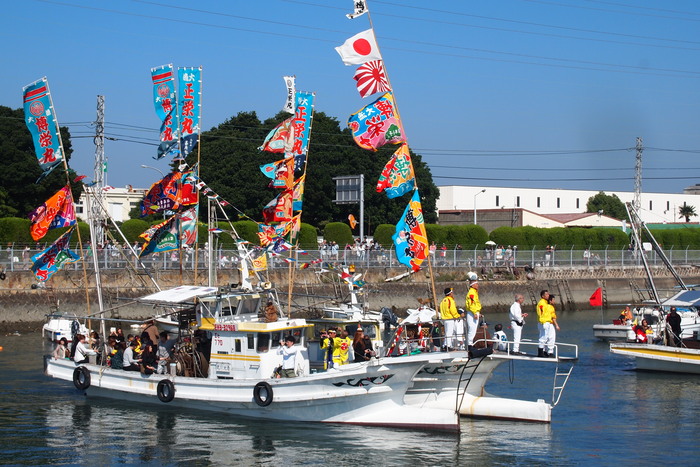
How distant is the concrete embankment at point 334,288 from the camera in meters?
53.3

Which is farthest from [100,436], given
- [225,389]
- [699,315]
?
[699,315]

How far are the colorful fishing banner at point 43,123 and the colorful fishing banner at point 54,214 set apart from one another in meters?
0.99

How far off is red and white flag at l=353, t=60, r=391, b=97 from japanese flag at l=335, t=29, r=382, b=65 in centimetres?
19

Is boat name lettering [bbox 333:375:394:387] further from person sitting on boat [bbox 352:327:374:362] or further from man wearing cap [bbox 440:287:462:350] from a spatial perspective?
man wearing cap [bbox 440:287:462:350]

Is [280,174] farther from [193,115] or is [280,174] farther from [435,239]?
[435,239]

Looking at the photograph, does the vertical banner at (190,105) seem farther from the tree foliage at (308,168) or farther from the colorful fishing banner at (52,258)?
the tree foliage at (308,168)

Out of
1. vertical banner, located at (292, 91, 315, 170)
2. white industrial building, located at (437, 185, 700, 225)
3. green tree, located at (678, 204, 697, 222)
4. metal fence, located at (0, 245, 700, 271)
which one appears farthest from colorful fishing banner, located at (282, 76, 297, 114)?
green tree, located at (678, 204, 697, 222)

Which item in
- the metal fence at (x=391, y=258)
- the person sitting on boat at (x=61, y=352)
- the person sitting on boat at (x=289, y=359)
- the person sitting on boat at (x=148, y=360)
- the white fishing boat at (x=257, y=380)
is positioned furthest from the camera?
the metal fence at (x=391, y=258)

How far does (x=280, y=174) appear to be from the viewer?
33.4 meters

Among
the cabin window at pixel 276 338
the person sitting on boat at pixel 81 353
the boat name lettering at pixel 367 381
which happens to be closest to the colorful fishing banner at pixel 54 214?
the person sitting on boat at pixel 81 353

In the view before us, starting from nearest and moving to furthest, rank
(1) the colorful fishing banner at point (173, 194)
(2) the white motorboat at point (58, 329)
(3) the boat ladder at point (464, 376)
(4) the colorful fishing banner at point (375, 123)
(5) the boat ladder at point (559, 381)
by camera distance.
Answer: (4) the colorful fishing banner at point (375, 123)
(3) the boat ladder at point (464, 376)
(5) the boat ladder at point (559, 381)
(1) the colorful fishing banner at point (173, 194)
(2) the white motorboat at point (58, 329)

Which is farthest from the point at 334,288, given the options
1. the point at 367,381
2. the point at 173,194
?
the point at 367,381

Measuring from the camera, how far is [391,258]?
70812 mm

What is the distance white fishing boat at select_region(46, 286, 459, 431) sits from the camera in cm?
2792
